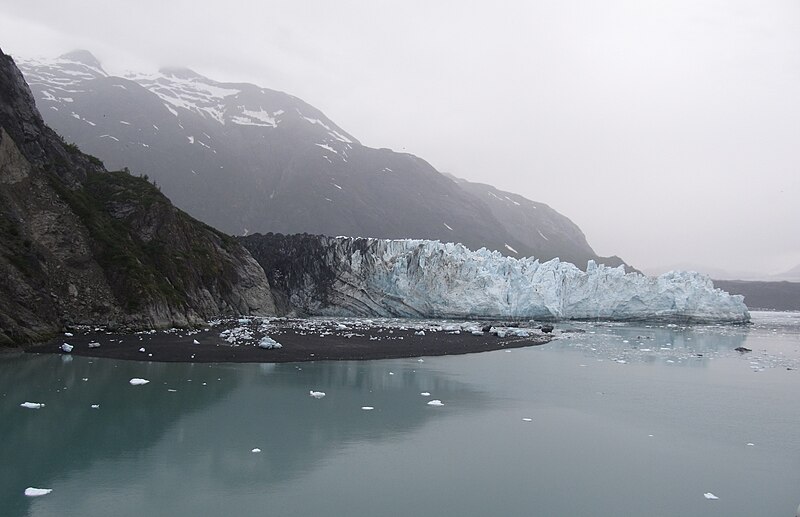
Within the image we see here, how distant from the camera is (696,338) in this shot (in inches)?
1347

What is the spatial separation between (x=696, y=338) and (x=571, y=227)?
13252cm

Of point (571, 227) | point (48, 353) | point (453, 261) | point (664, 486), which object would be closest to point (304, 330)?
point (48, 353)

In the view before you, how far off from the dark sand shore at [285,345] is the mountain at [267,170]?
248 feet

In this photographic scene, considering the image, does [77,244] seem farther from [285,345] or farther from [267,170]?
[267,170]

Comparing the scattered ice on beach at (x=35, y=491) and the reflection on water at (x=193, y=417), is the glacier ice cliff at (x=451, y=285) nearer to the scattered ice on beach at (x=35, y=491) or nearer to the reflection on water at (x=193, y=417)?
the reflection on water at (x=193, y=417)

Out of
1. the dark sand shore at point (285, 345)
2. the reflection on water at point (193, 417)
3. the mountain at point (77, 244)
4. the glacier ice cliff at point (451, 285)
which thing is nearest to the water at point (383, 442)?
the reflection on water at point (193, 417)

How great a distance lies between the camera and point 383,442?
376 inches

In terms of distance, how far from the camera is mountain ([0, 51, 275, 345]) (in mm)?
19625

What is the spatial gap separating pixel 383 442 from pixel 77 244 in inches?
738

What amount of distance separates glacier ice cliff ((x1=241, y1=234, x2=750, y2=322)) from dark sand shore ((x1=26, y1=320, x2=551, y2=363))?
15.3 meters

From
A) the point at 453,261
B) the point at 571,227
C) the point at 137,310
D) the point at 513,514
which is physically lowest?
the point at 513,514

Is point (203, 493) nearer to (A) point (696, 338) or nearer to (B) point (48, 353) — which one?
(B) point (48, 353)

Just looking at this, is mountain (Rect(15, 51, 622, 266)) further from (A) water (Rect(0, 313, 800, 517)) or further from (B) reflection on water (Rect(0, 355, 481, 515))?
(A) water (Rect(0, 313, 800, 517))

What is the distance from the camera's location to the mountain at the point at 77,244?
19.6 m
